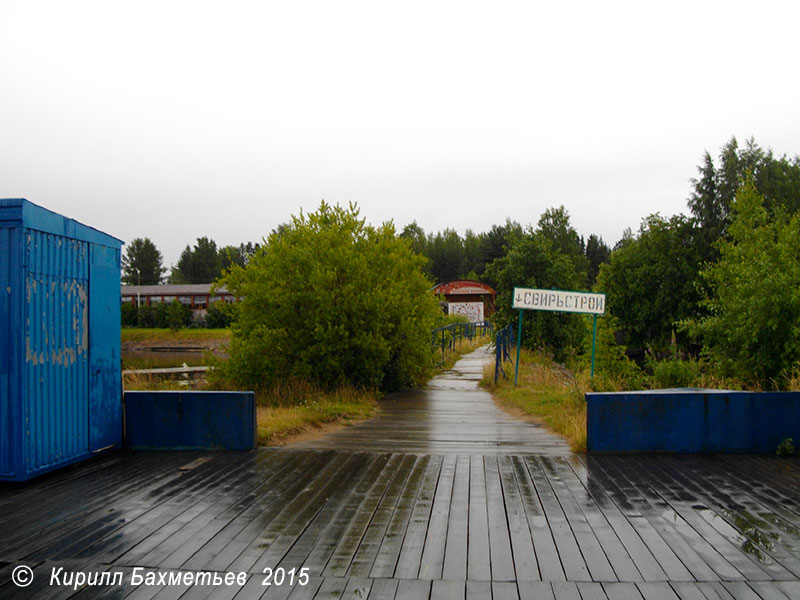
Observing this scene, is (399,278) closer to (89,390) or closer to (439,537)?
(89,390)

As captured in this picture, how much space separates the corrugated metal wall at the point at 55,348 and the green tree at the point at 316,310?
6157 mm

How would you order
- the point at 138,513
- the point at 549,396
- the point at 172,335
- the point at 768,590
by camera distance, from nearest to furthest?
1. the point at 768,590
2. the point at 138,513
3. the point at 549,396
4. the point at 172,335

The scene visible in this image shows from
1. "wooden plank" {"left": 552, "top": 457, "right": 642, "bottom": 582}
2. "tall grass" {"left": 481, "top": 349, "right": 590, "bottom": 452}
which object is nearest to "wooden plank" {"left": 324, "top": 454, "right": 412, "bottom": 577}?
"wooden plank" {"left": 552, "top": 457, "right": 642, "bottom": 582}

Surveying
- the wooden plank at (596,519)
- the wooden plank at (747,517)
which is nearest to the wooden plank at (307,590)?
the wooden plank at (596,519)

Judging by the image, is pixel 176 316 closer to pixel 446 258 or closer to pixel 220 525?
pixel 446 258

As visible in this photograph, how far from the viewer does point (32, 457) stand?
18.9 ft

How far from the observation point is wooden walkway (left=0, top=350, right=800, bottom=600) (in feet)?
12.0

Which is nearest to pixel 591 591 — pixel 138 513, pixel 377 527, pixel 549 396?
pixel 377 527

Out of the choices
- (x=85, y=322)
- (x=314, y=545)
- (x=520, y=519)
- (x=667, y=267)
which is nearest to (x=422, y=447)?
(x=520, y=519)

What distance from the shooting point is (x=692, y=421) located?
22.5ft

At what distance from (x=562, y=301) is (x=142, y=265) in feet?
408

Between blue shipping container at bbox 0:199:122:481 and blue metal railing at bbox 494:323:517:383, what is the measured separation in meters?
9.84

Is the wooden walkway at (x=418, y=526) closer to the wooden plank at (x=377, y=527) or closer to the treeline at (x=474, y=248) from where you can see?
the wooden plank at (x=377, y=527)

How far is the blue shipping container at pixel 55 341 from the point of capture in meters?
5.65
